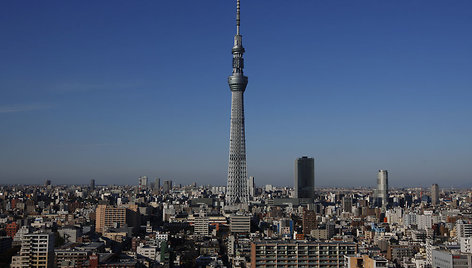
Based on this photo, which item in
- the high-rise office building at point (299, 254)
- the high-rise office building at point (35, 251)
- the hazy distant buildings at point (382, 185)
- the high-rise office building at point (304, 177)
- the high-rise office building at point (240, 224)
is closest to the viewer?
the high-rise office building at point (299, 254)

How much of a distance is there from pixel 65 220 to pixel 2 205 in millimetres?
16315

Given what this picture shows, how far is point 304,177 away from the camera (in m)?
78.7

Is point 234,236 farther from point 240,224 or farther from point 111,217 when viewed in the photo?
point 111,217

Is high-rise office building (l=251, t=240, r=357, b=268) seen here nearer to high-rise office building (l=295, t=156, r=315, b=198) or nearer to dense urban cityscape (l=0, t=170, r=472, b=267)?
dense urban cityscape (l=0, t=170, r=472, b=267)

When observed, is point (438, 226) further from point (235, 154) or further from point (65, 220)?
point (65, 220)

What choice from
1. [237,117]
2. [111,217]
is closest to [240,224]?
[111,217]

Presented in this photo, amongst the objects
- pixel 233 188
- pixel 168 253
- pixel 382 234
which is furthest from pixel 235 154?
pixel 168 253

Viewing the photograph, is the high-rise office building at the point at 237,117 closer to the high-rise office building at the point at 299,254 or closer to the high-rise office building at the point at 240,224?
the high-rise office building at the point at 240,224

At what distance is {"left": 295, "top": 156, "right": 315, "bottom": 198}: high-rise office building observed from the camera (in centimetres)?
7800

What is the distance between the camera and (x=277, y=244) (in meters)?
18.2

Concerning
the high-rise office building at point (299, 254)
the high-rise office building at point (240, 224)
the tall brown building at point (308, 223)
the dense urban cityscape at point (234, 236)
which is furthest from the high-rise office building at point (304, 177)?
the high-rise office building at point (299, 254)

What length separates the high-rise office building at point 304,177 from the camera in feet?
256

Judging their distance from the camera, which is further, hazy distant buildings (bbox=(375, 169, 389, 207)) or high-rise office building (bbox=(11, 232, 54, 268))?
hazy distant buildings (bbox=(375, 169, 389, 207))

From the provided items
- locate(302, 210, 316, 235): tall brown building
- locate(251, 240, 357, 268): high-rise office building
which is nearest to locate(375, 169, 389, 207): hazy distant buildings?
locate(302, 210, 316, 235): tall brown building
